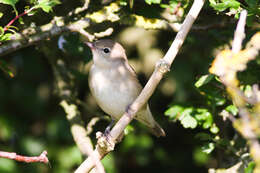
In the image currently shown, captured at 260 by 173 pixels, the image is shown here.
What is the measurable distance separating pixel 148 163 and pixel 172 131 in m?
0.54

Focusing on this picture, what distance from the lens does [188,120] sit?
3752 mm

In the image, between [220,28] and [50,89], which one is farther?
[50,89]

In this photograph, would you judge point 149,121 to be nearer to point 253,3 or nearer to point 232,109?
point 232,109

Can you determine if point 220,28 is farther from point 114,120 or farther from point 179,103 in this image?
point 114,120

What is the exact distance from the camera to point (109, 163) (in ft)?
16.3

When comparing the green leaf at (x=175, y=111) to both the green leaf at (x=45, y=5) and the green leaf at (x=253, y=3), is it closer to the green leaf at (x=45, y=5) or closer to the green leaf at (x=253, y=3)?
the green leaf at (x=253, y=3)

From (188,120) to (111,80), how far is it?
0.84 meters

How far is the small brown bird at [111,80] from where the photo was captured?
3.96m

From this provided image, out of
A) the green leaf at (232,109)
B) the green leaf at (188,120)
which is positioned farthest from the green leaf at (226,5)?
the green leaf at (188,120)

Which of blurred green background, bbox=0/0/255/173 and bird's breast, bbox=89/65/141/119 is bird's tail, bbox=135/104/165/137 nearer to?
bird's breast, bbox=89/65/141/119

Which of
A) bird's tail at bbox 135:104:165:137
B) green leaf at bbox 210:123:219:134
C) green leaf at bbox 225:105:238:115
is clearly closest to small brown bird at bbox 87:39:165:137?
bird's tail at bbox 135:104:165:137

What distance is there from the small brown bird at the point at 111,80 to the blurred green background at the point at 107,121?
548 mm

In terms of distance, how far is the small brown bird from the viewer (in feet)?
13.0

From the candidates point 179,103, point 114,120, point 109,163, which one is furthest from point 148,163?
point 179,103
